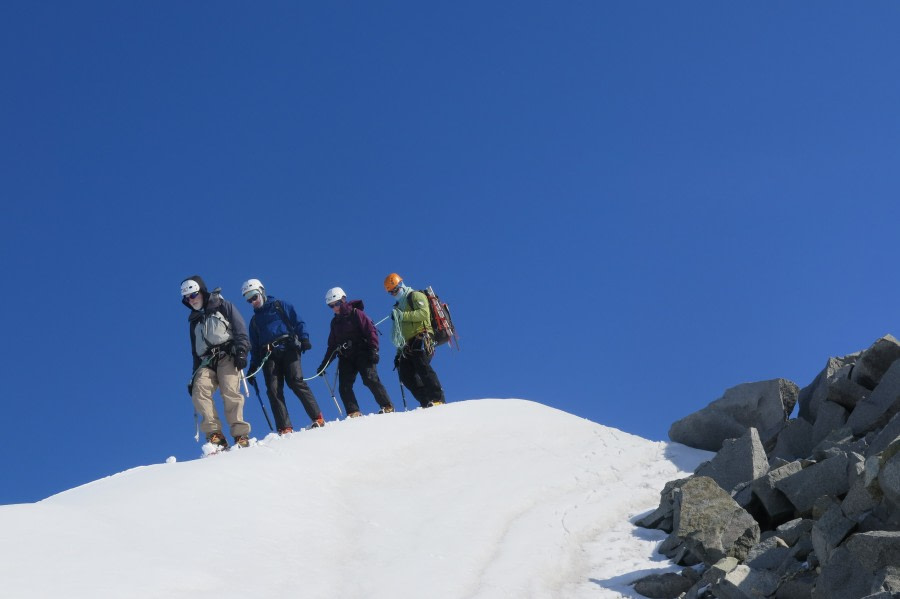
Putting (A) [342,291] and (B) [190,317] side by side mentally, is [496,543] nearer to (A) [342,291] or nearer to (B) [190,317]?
(B) [190,317]

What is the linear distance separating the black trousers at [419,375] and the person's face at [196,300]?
13.1 ft

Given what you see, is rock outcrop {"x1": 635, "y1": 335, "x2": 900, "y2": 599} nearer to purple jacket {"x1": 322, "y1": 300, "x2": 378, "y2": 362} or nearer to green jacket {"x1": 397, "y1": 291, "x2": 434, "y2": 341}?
green jacket {"x1": 397, "y1": 291, "x2": 434, "y2": 341}

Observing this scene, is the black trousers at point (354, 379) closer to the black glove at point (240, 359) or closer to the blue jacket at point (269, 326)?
the blue jacket at point (269, 326)

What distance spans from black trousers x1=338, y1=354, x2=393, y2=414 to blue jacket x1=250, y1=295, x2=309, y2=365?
1.25 m

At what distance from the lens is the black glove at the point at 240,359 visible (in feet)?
49.4

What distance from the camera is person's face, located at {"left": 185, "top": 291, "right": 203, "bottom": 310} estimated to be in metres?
15.6

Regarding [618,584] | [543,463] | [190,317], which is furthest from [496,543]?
[190,317]

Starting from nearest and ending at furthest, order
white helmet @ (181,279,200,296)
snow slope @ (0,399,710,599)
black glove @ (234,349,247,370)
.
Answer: snow slope @ (0,399,710,599) < black glove @ (234,349,247,370) < white helmet @ (181,279,200,296)

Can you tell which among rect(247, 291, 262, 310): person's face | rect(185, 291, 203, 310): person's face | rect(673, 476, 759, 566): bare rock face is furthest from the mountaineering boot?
rect(673, 476, 759, 566): bare rock face

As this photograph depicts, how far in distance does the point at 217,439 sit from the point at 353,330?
11.5 feet

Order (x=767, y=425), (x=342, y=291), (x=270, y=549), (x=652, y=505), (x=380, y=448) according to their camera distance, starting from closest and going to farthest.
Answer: (x=270, y=549), (x=652, y=505), (x=380, y=448), (x=767, y=425), (x=342, y=291)

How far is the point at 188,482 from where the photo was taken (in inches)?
437

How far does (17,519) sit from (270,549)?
2348 mm

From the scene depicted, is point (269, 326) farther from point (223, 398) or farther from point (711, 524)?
point (711, 524)
